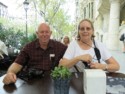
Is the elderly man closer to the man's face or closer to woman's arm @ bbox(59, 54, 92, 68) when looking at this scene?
the man's face

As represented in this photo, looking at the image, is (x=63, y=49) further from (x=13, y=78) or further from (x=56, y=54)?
(x=13, y=78)

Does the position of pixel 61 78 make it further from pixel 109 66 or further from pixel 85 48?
pixel 85 48

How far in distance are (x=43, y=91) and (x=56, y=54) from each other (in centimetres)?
140

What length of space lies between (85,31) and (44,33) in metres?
0.58

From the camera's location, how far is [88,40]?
2900 mm

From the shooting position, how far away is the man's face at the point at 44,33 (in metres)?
3.17

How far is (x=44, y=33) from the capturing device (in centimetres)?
319

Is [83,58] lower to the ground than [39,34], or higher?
lower

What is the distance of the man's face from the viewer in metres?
3.17

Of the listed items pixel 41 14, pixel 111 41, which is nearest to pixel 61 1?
pixel 41 14

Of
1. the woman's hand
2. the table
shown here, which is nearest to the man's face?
the woman's hand

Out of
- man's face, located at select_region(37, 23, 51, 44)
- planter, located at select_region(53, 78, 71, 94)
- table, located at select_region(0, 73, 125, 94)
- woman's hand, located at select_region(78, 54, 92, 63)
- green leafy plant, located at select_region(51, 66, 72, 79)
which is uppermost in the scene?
man's face, located at select_region(37, 23, 51, 44)

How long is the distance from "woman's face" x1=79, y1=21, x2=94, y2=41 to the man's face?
0.48 m

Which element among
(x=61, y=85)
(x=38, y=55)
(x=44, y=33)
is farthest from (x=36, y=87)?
(x=44, y=33)
